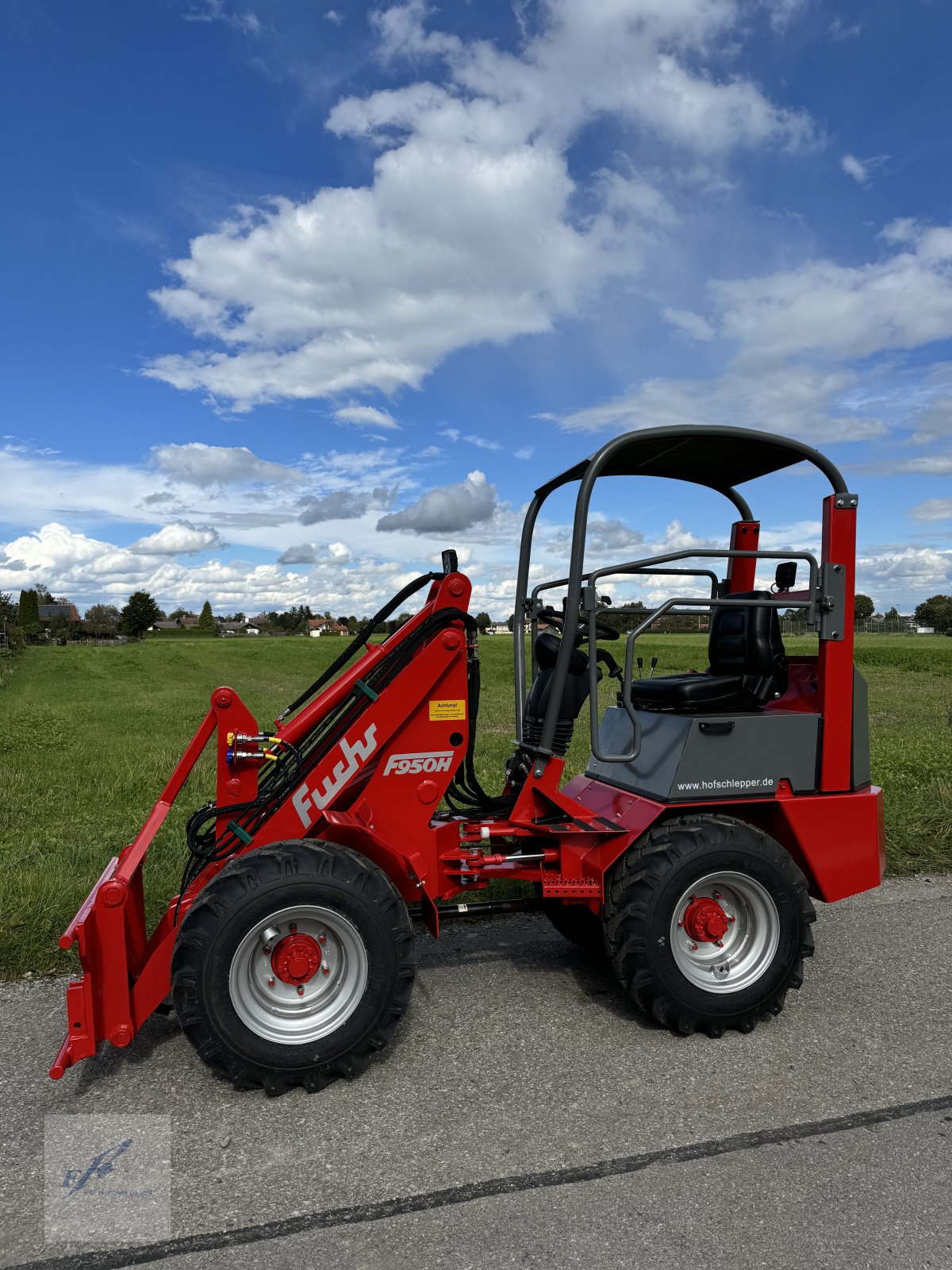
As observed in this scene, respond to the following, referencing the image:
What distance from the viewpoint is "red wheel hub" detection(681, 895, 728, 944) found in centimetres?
410

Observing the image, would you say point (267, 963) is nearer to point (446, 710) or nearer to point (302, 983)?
point (302, 983)

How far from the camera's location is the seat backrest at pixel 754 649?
14.9 ft

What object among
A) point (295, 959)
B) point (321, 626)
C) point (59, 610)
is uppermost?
point (59, 610)

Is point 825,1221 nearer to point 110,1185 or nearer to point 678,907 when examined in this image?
point 678,907

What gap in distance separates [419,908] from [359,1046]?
89 centimetres

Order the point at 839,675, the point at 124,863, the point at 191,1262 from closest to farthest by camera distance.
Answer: the point at 191,1262 → the point at 124,863 → the point at 839,675

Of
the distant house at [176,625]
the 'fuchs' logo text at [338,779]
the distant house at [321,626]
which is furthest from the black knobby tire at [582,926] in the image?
the distant house at [176,625]

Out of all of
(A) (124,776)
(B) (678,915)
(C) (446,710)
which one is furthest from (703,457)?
(A) (124,776)

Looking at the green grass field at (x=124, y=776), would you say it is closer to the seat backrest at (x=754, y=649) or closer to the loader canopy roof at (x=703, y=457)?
the seat backrest at (x=754, y=649)

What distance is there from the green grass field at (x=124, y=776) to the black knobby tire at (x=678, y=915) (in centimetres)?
103

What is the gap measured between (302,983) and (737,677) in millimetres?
2530

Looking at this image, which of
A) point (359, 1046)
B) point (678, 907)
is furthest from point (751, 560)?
point (359, 1046)

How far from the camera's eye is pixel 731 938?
4203 mm

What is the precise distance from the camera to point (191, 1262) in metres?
2.55
